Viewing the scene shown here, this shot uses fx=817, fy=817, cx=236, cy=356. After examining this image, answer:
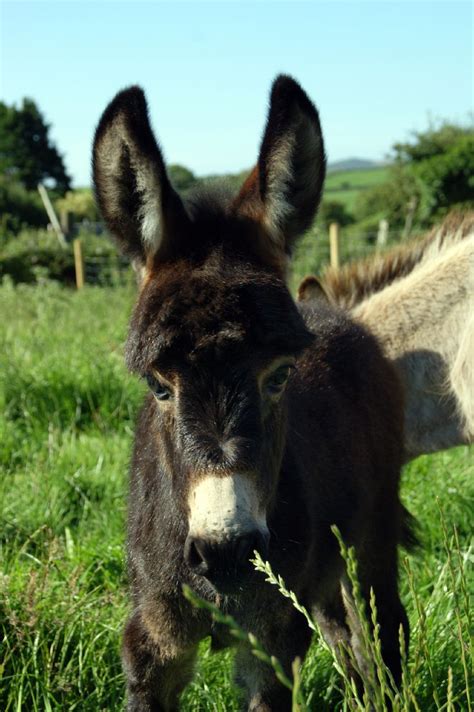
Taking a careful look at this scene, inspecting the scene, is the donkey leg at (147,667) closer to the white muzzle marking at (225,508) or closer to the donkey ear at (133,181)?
the white muzzle marking at (225,508)

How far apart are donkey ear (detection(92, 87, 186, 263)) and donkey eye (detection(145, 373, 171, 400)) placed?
0.49 metres

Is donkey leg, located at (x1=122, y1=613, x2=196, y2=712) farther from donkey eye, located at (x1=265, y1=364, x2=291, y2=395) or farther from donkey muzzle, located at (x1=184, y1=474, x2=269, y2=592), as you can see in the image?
donkey eye, located at (x1=265, y1=364, x2=291, y2=395)

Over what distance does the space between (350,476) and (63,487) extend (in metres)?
2.28

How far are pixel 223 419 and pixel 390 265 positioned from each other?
4.00 meters

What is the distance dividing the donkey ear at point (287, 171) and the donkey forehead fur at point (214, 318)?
1.21 feet

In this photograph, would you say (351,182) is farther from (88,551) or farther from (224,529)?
(224,529)

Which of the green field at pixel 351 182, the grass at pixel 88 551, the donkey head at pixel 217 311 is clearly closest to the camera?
the donkey head at pixel 217 311

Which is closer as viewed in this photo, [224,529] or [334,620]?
[224,529]

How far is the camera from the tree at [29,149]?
63.8m

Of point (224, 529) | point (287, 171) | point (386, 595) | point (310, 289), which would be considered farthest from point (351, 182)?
point (224, 529)

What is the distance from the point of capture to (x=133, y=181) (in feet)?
9.48

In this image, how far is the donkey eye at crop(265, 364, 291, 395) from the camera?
8.70ft

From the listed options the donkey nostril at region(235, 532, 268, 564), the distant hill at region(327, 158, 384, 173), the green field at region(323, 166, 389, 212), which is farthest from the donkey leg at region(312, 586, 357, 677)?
the distant hill at region(327, 158, 384, 173)

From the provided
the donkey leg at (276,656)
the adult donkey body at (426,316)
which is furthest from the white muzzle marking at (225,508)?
the adult donkey body at (426,316)
